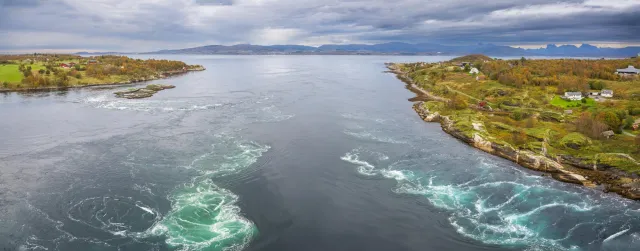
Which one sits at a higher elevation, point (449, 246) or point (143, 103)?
A: point (143, 103)

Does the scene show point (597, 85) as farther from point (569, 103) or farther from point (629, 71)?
point (629, 71)

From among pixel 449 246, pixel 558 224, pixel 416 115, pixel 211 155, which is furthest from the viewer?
pixel 416 115

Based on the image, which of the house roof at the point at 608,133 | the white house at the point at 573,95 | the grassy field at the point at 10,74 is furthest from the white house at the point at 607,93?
the grassy field at the point at 10,74

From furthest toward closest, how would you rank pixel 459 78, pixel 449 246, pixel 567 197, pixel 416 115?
pixel 459 78, pixel 416 115, pixel 567 197, pixel 449 246

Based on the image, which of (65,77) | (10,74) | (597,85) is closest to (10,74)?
(10,74)

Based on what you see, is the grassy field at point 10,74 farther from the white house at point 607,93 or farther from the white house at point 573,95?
the white house at point 607,93

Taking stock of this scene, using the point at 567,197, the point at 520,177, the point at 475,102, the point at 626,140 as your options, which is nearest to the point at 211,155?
the point at 520,177

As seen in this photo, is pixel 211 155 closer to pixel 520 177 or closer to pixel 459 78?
pixel 520 177
